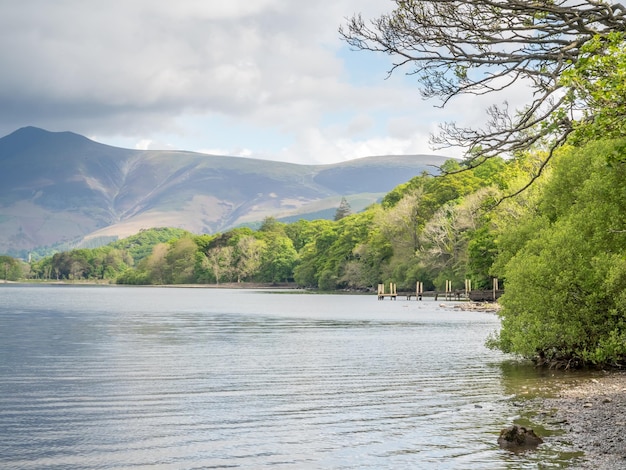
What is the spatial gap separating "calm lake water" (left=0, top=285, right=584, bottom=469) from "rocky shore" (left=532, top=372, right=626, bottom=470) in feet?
2.48

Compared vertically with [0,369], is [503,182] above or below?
above

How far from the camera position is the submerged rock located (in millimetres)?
16625

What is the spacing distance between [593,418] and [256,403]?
9.57m

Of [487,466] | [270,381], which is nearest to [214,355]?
[270,381]

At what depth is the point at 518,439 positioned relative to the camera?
54.9 ft

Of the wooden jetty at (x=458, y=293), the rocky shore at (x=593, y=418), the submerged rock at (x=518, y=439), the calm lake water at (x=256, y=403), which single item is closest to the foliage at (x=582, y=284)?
the rocky shore at (x=593, y=418)

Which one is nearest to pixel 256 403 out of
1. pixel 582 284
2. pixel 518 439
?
pixel 518 439

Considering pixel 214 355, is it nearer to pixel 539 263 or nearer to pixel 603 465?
pixel 539 263

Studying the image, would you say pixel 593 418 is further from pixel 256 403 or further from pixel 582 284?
pixel 256 403

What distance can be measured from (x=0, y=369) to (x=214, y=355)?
10.2m

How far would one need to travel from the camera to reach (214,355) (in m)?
37.5

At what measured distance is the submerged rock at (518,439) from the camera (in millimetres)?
16625

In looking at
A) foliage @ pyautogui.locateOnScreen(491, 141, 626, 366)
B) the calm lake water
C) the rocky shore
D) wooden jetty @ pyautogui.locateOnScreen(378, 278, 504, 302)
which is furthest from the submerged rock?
wooden jetty @ pyautogui.locateOnScreen(378, 278, 504, 302)

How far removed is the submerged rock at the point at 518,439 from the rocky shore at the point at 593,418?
0.65 m
